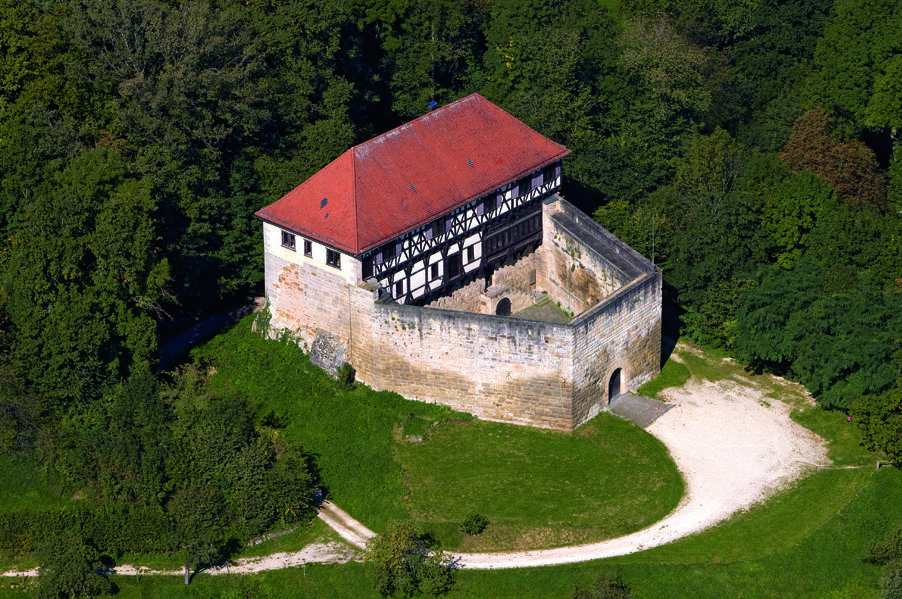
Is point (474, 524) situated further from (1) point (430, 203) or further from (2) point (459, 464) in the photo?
(1) point (430, 203)

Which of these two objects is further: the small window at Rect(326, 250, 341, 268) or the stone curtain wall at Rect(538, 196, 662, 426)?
the small window at Rect(326, 250, 341, 268)

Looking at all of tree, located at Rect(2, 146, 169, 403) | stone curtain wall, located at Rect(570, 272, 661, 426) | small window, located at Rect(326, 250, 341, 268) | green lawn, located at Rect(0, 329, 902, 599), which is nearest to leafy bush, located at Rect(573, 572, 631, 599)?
green lawn, located at Rect(0, 329, 902, 599)

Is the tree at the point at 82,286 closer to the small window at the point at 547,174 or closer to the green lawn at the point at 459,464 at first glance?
the green lawn at the point at 459,464

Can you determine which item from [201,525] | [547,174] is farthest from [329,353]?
[547,174]

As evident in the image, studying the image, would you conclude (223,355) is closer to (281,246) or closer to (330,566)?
(281,246)

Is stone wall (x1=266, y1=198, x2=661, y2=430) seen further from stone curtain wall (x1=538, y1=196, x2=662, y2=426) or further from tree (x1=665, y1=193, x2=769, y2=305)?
tree (x1=665, y1=193, x2=769, y2=305)

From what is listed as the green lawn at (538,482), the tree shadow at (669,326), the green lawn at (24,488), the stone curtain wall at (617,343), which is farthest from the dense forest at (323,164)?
the green lawn at (538,482)

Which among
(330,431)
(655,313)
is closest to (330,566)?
(330,431)
